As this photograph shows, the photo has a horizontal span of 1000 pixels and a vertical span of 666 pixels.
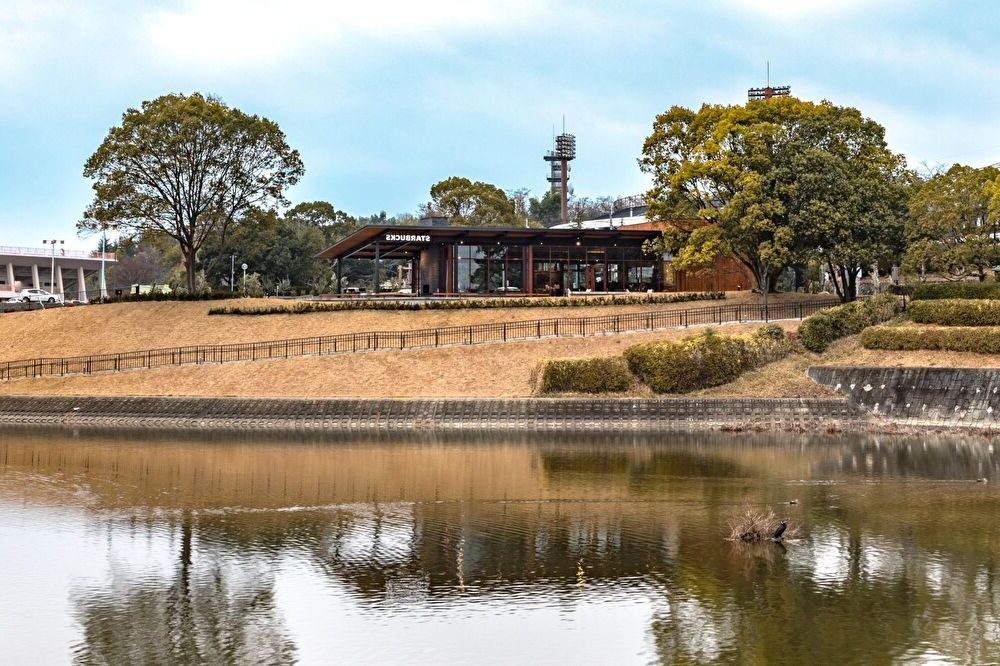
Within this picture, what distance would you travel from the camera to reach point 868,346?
50.5m

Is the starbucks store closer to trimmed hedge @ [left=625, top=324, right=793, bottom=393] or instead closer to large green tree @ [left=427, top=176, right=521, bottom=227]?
trimmed hedge @ [left=625, top=324, right=793, bottom=393]

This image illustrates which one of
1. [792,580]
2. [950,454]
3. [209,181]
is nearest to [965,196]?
[950,454]

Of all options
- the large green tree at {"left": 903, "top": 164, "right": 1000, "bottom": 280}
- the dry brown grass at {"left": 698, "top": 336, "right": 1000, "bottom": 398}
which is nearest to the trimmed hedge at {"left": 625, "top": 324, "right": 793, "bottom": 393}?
the dry brown grass at {"left": 698, "top": 336, "right": 1000, "bottom": 398}

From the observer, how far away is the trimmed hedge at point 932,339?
47000 millimetres

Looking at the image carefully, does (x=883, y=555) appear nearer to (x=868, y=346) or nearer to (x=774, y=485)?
(x=774, y=485)

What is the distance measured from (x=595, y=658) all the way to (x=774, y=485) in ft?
50.8

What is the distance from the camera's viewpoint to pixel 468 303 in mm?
62375

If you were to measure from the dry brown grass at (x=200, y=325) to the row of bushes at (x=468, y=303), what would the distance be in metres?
0.38

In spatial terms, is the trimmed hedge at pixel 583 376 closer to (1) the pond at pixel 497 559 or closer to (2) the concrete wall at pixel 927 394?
(2) the concrete wall at pixel 927 394

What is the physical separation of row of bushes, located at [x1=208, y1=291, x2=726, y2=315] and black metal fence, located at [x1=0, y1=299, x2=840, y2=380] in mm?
2516

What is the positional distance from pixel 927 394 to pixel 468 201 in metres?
74.9

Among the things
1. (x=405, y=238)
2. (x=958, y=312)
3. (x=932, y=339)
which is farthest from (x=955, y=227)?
(x=405, y=238)

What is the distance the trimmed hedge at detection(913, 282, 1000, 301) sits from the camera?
51500 mm

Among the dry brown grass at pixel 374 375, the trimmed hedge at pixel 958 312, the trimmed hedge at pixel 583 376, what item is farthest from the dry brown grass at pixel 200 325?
the trimmed hedge at pixel 583 376
